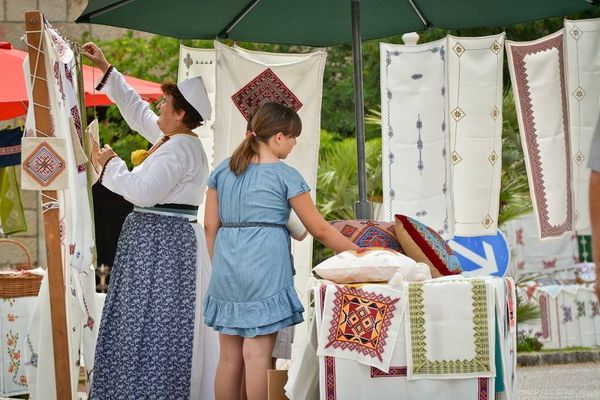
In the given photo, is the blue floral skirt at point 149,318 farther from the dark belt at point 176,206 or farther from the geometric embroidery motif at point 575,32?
the geometric embroidery motif at point 575,32

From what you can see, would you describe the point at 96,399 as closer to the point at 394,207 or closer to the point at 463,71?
the point at 394,207

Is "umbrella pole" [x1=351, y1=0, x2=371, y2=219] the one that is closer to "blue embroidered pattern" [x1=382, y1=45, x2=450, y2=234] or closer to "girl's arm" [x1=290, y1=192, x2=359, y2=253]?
"blue embroidered pattern" [x1=382, y1=45, x2=450, y2=234]

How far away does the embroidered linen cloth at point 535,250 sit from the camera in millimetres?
14711

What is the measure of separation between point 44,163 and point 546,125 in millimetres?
3466

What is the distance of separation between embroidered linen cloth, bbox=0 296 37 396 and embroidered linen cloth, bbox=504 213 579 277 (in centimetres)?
846

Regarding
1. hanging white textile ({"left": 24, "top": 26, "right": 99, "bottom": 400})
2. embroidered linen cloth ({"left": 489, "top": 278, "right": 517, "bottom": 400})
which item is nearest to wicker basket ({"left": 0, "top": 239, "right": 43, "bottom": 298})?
hanging white textile ({"left": 24, "top": 26, "right": 99, "bottom": 400})

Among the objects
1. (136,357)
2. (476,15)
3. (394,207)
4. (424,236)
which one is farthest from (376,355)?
(476,15)

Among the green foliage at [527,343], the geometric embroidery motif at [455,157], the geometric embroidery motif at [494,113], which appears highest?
the geometric embroidery motif at [494,113]

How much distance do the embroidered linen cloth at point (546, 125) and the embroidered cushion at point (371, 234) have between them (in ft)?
5.85

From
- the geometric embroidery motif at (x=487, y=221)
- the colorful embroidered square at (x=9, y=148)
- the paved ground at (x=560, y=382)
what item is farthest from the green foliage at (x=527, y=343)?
the colorful embroidered square at (x=9, y=148)

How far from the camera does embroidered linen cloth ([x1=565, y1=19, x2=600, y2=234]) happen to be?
717 cm

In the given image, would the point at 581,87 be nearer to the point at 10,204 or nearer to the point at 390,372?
the point at 390,372

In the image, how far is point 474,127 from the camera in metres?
7.39

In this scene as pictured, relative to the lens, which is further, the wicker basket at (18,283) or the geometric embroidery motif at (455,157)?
the geometric embroidery motif at (455,157)
